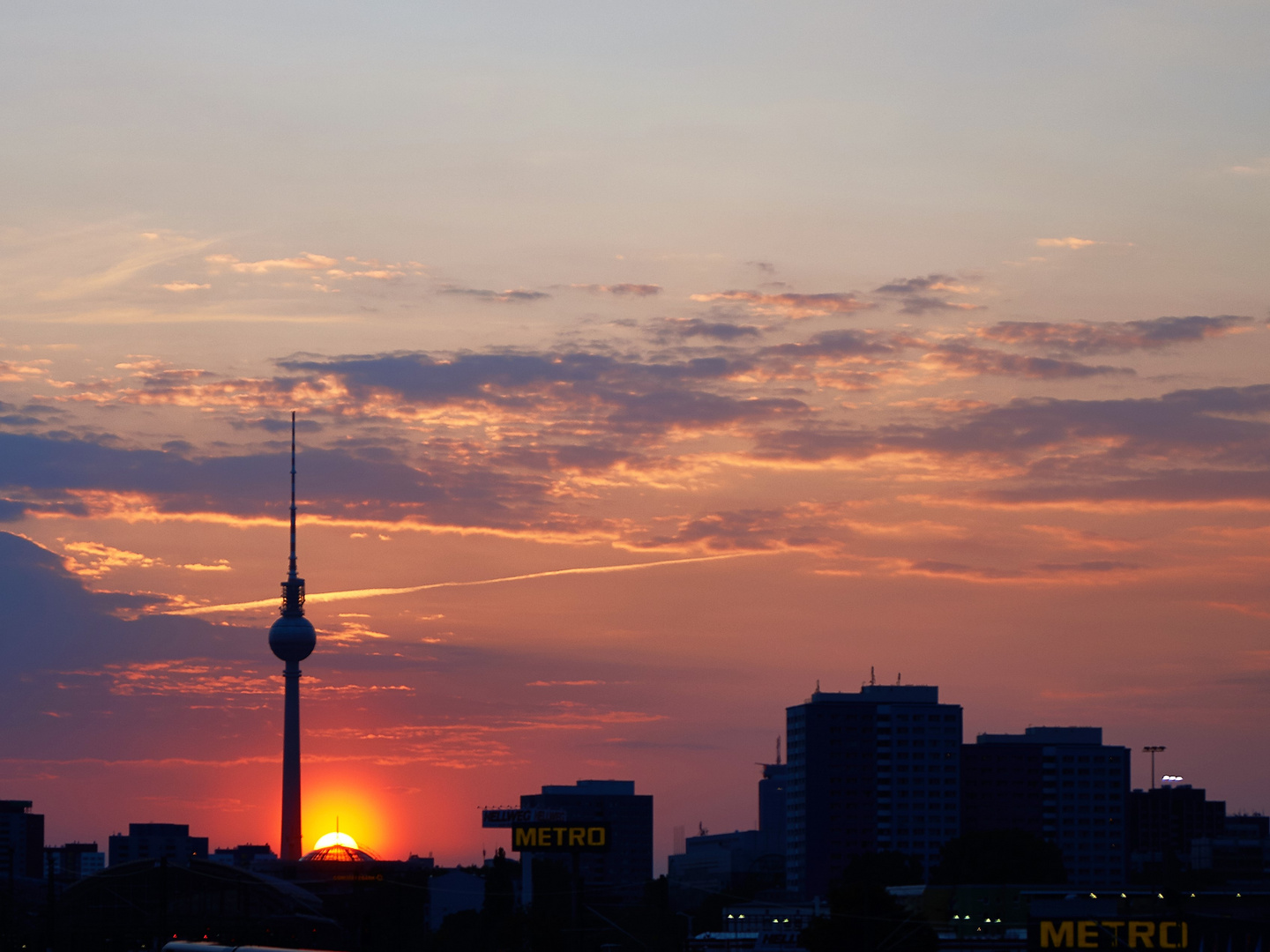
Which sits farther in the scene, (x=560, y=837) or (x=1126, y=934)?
(x=560, y=837)

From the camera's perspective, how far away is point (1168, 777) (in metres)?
172

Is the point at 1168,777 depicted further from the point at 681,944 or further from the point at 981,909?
the point at 681,944

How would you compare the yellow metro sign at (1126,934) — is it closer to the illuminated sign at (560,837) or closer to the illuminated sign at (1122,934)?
Result: the illuminated sign at (1122,934)

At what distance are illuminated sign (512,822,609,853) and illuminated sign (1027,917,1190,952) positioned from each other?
39.3 meters

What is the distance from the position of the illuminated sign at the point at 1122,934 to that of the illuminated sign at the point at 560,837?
129 ft

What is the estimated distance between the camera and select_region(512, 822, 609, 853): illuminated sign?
5123 inches

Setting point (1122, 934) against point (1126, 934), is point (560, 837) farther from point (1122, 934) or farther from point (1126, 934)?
point (1126, 934)

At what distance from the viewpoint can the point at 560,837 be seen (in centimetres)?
13100

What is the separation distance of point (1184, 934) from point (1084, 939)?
727 centimetres

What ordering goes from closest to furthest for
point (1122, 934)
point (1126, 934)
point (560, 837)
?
point (1126, 934) < point (1122, 934) < point (560, 837)

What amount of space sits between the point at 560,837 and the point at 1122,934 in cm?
4672

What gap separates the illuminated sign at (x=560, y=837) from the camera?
13012 centimetres

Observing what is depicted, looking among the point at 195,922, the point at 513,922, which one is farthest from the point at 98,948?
the point at 513,922

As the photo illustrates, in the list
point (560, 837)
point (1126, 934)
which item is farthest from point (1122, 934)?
point (560, 837)
